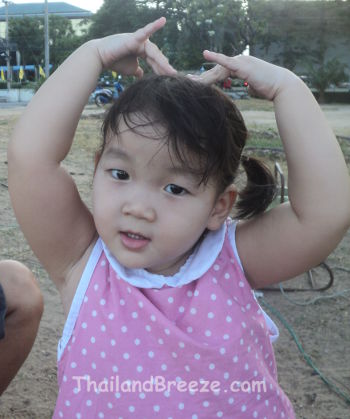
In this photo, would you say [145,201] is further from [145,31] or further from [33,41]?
[33,41]

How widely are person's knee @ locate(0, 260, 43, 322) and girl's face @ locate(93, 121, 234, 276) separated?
65 cm

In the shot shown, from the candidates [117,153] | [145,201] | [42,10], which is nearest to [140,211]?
[145,201]

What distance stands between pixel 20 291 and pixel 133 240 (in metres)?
0.72

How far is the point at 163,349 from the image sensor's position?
3.90 feet

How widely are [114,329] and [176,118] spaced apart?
449mm

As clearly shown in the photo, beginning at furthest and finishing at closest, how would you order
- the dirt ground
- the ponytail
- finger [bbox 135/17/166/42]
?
the dirt ground, the ponytail, finger [bbox 135/17/166/42]

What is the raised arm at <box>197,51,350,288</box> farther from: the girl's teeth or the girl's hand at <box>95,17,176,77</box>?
the girl's teeth

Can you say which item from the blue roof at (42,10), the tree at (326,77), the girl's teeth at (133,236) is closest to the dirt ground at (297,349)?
the girl's teeth at (133,236)

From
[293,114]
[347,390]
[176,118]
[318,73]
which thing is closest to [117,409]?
[176,118]

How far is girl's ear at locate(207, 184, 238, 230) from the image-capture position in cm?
126

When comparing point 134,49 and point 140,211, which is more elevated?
point 134,49

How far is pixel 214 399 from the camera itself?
1.18m

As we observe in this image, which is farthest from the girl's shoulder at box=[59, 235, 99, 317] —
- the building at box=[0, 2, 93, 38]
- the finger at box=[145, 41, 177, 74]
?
the building at box=[0, 2, 93, 38]

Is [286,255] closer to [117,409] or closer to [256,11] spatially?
[117,409]
